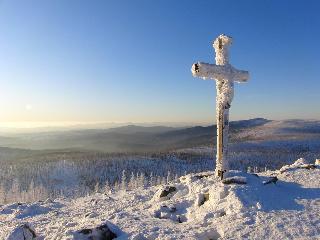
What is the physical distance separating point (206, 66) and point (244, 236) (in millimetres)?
7750

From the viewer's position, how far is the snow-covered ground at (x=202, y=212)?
12.2 meters

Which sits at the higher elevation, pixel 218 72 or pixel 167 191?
pixel 218 72

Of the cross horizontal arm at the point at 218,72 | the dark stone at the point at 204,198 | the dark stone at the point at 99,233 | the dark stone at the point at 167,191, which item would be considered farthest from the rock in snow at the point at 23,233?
the cross horizontal arm at the point at 218,72

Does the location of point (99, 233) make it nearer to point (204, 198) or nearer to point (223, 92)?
point (204, 198)

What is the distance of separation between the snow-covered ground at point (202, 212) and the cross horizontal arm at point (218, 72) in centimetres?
448

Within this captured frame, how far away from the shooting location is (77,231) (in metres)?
12.5

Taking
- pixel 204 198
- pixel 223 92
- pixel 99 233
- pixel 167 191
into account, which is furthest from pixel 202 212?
pixel 223 92

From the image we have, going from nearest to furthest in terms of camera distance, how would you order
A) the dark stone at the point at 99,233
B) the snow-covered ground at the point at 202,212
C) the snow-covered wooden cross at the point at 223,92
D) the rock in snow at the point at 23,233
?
the snow-covered ground at the point at 202,212 → the dark stone at the point at 99,233 → the rock in snow at the point at 23,233 → the snow-covered wooden cross at the point at 223,92

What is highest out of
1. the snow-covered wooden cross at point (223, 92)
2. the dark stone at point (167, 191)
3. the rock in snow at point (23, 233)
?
the snow-covered wooden cross at point (223, 92)

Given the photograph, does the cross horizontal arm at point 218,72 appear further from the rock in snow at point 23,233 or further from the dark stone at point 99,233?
the rock in snow at point 23,233

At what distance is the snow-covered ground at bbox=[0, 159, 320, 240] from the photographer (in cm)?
1221

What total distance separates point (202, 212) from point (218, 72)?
633 cm

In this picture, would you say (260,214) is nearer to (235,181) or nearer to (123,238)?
(235,181)

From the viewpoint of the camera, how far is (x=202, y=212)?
14.6m
